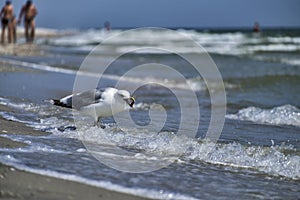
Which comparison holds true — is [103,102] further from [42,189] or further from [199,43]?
Answer: [199,43]

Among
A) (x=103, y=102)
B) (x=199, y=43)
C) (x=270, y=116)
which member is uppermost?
(x=199, y=43)

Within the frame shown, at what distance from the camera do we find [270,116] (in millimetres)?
6574

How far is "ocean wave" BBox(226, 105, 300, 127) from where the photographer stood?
21.0 ft

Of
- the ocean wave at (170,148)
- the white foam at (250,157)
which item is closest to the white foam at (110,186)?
the ocean wave at (170,148)

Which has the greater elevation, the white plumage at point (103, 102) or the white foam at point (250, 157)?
the white plumage at point (103, 102)

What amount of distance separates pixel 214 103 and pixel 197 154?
3.77 metres

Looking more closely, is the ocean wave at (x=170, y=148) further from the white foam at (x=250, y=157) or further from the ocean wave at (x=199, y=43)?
the ocean wave at (x=199, y=43)

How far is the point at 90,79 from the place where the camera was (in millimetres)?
9484

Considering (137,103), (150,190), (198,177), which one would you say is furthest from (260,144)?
(137,103)

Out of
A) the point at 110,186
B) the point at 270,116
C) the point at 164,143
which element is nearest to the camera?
the point at 110,186

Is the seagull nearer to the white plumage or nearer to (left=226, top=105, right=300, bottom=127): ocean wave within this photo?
the white plumage

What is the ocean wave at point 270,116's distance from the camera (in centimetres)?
640

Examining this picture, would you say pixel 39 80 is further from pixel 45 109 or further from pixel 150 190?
pixel 150 190

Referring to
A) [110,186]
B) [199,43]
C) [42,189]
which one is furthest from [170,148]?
[199,43]
